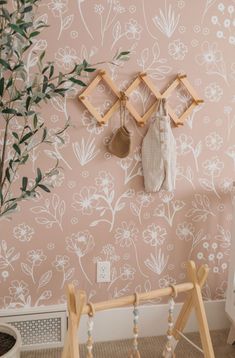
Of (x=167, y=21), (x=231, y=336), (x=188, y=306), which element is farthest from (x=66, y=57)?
(x=231, y=336)

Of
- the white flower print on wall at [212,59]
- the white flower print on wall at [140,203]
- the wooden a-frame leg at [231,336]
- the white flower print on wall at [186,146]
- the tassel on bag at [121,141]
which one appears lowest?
the wooden a-frame leg at [231,336]

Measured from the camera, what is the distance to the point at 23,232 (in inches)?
73.7

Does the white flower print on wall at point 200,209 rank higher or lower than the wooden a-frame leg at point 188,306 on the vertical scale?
higher

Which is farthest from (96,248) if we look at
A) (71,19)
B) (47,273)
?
(71,19)

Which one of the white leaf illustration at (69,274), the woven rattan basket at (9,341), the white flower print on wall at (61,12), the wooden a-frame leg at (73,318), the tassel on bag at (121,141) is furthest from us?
the white leaf illustration at (69,274)

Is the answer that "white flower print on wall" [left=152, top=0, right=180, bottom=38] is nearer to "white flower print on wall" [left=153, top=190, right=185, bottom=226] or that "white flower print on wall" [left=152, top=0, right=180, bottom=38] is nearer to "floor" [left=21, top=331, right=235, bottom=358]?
"white flower print on wall" [left=153, top=190, right=185, bottom=226]

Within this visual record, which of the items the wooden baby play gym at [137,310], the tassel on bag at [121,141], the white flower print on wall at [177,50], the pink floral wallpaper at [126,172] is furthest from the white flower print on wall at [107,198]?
the white flower print on wall at [177,50]

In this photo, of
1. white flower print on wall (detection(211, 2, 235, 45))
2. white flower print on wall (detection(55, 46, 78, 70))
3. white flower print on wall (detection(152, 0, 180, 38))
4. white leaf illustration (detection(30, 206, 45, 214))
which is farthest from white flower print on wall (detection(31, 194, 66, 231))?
white flower print on wall (detection(211, 2, 235, 45))

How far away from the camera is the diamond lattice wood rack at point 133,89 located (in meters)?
1.81

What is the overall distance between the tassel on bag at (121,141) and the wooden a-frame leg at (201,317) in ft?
2.11

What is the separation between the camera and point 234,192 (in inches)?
75.7

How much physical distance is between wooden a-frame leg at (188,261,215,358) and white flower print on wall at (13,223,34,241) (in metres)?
0.81

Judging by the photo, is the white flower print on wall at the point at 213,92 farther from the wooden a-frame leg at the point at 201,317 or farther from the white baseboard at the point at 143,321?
the white baseboard at the point at 143,321

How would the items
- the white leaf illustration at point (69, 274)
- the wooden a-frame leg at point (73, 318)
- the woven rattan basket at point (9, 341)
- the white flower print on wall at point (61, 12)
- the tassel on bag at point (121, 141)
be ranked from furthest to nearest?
the white leaf illustration at point (69, 274) → the tassel on bag at point (121, 141) → the white flower print on wall at point (61, 12) → the woven rattan basket at point (9, 341) → the wooden a-frame leg at point (73, 318)
